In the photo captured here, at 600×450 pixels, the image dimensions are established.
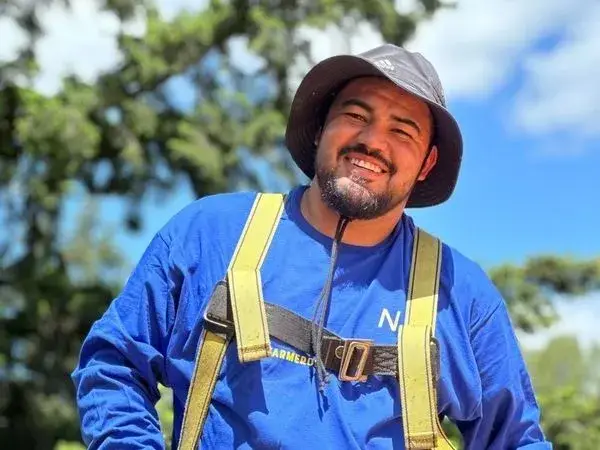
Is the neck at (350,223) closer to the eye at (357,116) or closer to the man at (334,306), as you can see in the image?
the man at (334,306)

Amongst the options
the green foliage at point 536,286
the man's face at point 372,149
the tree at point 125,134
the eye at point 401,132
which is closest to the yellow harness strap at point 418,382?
the man's face at point 372,149

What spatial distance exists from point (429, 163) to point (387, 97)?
9.8 inches

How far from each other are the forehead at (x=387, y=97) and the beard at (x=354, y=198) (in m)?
0.13

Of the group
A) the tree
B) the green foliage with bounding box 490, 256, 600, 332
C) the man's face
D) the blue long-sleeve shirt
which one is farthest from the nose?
the tree

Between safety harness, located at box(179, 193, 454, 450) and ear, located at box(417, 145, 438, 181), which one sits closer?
safety harness, located at box(179, 193, 454, 450)

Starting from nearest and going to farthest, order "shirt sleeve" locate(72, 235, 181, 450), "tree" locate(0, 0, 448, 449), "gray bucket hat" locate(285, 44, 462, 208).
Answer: "shirt sleeve" locate(72, 235, 181, 450), "gray bucket hat" locate(285, 44, 462, 208), "tree" locate(0, 0, 448, 449)

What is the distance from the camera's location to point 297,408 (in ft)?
5.81

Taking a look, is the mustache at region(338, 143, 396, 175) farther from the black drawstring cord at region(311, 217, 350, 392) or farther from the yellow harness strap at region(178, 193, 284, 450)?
the yellow harness strap at region(178, 193, 284, 450)

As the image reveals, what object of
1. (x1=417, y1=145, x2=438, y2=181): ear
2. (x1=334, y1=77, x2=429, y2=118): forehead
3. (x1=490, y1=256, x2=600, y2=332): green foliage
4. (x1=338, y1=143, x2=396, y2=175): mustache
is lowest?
(x1=338, y1=143, x2=396, y2=175): mustache

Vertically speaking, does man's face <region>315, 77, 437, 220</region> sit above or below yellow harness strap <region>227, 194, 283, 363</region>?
above

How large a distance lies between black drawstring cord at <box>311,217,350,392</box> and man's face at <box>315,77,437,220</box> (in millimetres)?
53

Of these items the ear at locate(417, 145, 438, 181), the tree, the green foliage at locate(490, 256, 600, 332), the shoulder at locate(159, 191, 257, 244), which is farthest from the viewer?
the tree

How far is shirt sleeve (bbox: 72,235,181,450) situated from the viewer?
5.67 ft

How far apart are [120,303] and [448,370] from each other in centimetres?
69
